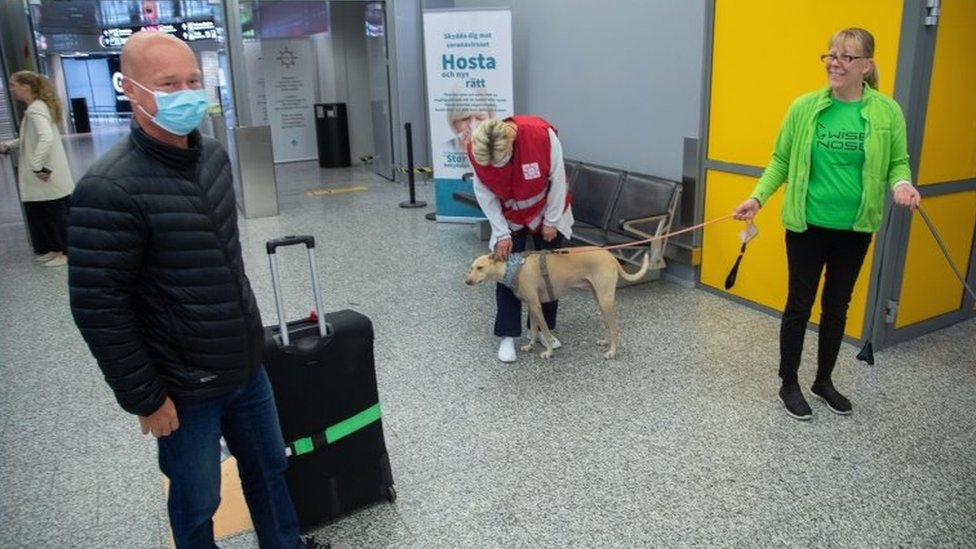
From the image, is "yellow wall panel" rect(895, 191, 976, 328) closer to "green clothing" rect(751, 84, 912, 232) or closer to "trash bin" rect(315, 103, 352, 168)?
"green clothing" rect(751, 84, 912, 232)

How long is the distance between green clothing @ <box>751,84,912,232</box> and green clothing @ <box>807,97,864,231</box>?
1.1 inches

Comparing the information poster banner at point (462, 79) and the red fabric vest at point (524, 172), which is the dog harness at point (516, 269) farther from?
the information poster banner at point (462, 79)

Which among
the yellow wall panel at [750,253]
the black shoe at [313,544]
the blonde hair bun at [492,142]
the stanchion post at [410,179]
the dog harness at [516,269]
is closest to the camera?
the black shoe at [313,544]

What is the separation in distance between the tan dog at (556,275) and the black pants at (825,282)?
934mm

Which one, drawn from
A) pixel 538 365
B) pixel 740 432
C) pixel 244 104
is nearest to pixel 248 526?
pixel 538 365

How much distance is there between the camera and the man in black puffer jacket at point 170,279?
152cm

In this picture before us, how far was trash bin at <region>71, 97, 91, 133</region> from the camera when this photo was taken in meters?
20.7

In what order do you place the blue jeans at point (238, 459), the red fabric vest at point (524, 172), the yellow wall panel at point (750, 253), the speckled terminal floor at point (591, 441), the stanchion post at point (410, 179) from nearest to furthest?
1. the blue jeans at point (238, 459)
2. the speckled terminal floor at point (591, 441)
3. the red fabric vest at point (524, 172)
4. the yellow wall panel at point (750, 253)
5. the stanchion post at point (410, 179)

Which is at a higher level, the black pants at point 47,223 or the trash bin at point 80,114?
the trash bin at point 80,114

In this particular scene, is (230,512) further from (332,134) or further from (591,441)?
(332,134)

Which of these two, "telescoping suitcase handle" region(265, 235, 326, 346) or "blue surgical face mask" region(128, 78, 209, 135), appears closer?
"blue surgical face mask" region(128, 78, 209, 135)

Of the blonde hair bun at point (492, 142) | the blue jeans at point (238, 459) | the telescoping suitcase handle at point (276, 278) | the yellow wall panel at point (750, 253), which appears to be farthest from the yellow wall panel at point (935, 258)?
the blue jeans at point (238, 459)

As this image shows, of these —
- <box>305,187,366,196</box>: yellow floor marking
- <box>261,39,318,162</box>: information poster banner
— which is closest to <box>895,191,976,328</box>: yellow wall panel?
<box>305,187,366,196</box>: yellow floor marking

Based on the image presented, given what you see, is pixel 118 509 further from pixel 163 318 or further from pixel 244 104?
pixel 244 104
